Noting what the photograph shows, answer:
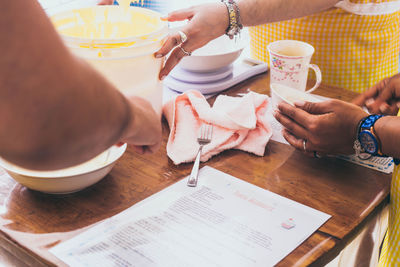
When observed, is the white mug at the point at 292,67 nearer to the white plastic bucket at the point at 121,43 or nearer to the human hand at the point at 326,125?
the human hand at the point at 326,125

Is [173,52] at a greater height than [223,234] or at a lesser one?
greater

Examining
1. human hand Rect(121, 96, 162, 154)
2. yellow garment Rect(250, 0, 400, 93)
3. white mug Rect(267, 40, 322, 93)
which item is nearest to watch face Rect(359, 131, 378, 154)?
white mug Rect(267, 40, 322, 93)

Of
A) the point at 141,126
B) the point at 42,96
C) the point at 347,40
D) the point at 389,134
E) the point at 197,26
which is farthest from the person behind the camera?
the point at 347,40

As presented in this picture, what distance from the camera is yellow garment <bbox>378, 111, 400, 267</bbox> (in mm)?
808

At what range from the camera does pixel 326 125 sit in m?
0.89

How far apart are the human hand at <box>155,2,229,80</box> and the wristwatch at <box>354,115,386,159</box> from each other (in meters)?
0.49

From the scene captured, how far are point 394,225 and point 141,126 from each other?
24.1 inches

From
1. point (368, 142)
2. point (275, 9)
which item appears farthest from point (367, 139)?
point (275, 9)

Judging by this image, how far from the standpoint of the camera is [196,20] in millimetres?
1140

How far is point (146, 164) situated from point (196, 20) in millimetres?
486

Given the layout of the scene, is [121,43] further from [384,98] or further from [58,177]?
[384,98]

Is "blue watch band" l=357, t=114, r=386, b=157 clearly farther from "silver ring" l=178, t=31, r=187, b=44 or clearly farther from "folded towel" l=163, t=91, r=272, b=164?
"silver ring" l=178, t=31, r=187, b=44

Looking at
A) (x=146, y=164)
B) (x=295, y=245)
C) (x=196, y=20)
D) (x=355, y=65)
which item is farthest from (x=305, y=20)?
(x=295, y=245)

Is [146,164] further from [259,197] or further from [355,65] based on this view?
[355,65]
